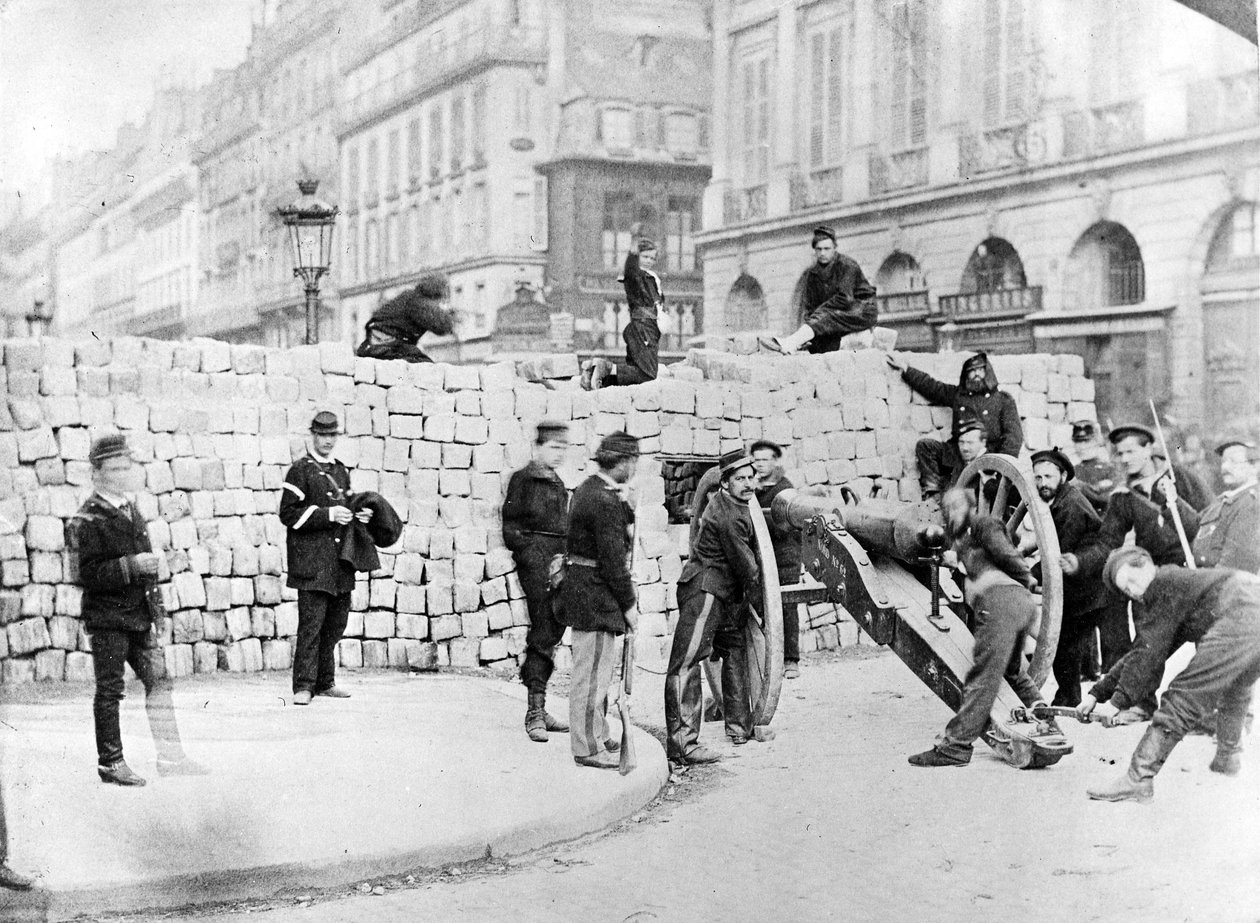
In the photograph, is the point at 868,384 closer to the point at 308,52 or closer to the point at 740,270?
the point at 740,270

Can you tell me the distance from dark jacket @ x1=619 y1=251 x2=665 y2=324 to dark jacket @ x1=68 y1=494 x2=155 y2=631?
2.83 meters

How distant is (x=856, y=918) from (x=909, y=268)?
357cm

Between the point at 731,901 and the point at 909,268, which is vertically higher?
the point at 909,268

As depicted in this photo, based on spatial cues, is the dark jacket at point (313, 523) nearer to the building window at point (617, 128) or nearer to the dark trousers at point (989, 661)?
the building window at point (617, 128)

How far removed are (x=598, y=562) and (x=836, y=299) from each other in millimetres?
2388

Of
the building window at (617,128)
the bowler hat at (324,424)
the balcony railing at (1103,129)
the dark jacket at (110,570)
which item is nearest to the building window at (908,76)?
the balcony railing at (1103,129)

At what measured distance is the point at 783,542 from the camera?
283 inches

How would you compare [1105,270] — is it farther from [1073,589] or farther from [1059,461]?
[1073,589]

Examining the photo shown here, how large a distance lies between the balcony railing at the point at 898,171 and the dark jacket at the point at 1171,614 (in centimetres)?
248

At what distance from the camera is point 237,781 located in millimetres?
5812

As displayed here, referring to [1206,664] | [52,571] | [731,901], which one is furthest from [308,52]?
[1206,664]

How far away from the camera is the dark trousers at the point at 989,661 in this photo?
20.2 feet

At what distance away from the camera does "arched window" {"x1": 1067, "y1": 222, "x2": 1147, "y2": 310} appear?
6371 millimetres

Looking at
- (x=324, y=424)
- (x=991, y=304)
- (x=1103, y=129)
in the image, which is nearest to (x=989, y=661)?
(x=991, y=304)
